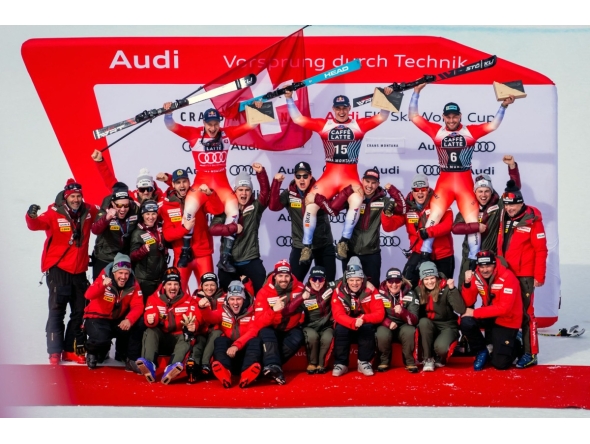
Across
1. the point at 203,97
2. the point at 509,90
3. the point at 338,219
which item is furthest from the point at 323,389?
the point at 509,90

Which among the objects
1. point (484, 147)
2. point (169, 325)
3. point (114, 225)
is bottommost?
point (169, 325)

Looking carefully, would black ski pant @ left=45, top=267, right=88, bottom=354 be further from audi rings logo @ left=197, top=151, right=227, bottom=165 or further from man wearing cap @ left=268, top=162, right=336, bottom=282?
man wearing cap @ left=268, top=162, right=336, bottom=282

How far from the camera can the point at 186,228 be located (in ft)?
38.0

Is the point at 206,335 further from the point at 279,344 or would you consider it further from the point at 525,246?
the point at 525,246

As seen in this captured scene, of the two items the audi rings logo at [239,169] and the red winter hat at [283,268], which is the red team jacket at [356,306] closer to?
the red winter hat at [283,268]

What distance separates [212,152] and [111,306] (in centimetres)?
193

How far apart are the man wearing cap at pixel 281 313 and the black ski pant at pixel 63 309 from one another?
6.00 ft

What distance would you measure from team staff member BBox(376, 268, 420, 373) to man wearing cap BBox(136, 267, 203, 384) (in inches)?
67.5

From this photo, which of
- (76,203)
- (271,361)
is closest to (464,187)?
(271,361)

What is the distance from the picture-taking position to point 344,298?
11.0 metres

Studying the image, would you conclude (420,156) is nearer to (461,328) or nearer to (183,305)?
(461,328)

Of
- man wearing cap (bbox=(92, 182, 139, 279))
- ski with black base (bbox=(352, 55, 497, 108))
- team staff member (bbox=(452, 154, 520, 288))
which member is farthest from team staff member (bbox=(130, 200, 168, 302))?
team staff member (bbox=(452, 154, 520, 288))

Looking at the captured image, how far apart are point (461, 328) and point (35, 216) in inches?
165

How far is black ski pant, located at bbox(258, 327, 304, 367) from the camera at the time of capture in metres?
10.7
